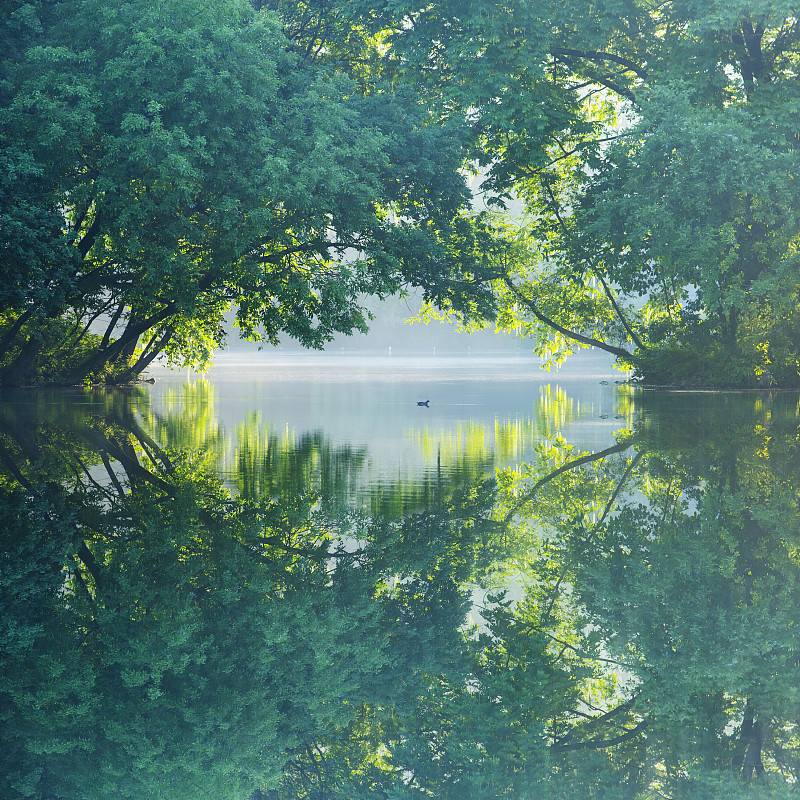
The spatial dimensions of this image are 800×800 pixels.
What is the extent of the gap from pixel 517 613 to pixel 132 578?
299cm

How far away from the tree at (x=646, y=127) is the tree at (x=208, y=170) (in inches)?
100

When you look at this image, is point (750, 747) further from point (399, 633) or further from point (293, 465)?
point (293, 465)

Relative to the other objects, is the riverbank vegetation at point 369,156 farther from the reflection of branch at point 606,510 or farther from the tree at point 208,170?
the reflection of branch at point 606,510

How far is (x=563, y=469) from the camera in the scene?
47.5 ft

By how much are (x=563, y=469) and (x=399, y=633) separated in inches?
338

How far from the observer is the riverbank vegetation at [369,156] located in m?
21.5

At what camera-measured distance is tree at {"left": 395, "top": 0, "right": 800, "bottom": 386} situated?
86.8 feet

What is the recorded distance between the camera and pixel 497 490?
1235cm

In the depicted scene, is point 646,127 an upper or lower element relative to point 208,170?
upper

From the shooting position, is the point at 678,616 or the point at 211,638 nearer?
the point at 211,638

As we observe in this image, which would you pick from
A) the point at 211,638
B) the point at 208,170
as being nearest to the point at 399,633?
the point at 211,638

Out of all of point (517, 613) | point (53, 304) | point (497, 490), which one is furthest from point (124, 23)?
point (517, 613)

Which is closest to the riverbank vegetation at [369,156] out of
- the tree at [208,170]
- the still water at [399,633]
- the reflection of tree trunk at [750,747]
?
the tree at [208,170]

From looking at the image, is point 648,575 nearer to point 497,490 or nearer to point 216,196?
point 497,490
